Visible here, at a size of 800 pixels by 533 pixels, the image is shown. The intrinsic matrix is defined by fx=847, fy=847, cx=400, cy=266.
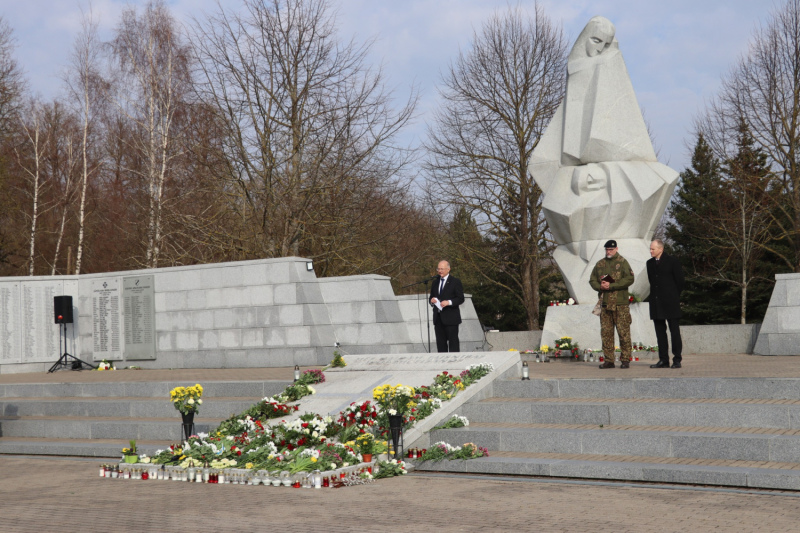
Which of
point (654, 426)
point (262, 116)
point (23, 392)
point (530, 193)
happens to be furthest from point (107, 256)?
point (654, 426)

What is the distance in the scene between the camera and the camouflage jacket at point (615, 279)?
10.7 metres

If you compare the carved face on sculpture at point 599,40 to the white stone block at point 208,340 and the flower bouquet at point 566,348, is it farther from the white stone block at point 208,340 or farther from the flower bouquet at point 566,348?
the white stone block at point 208,340

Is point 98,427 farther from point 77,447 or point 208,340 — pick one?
point 208,340

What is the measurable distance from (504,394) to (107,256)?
2489cm

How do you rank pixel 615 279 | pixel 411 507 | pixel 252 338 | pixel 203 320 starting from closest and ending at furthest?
1. pixel 411 507
2. pixel 615 279
3. pixel 252 338
4. pixel 203 320

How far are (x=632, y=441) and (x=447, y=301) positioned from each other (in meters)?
4.01

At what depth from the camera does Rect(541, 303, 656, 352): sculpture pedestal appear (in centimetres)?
1427

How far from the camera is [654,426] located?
8.05 meters

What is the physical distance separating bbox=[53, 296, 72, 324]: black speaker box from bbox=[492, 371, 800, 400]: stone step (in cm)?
966

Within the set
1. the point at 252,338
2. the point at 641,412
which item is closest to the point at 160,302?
the point at 252,338

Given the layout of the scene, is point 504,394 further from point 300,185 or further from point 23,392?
point 300,185

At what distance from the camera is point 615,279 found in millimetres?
10766

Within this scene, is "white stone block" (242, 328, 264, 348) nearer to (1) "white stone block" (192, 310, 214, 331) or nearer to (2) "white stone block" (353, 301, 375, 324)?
(1) "white stone block" (192, 310, 214, 331)

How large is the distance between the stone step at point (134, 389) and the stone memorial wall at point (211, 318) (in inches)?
110
